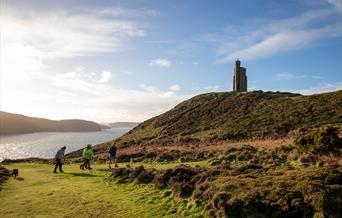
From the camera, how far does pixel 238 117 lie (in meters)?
66.3

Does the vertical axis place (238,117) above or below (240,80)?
below

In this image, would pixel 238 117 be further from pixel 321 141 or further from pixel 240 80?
pixel 321 141

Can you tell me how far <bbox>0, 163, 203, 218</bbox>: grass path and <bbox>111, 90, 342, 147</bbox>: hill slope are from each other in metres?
30.8

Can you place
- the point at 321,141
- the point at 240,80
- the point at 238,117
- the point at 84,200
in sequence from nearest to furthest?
the point at 84,200 < the point at 321,141 < the point at 238,117 < the point at 240,80

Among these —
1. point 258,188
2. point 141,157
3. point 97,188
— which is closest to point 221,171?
point 258,188

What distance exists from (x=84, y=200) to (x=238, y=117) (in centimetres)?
5328

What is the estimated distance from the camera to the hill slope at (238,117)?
5262 centimetres

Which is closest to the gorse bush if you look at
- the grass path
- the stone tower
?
the grass path

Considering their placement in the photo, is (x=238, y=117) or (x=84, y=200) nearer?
(x=84, y=200)

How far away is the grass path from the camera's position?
13.9 meters

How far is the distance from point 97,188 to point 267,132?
3635 centimetres

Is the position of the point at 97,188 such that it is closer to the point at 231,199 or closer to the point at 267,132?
the point at 231,199

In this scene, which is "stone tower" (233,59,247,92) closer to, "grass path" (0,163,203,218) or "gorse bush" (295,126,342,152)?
"gorse bush" (295,126,342,152)

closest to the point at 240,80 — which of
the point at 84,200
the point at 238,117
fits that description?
the point at 238,117
